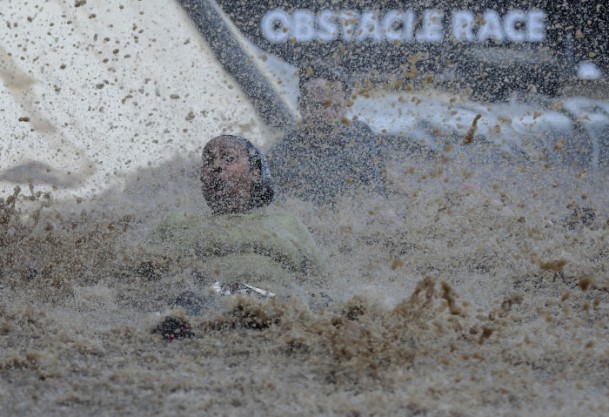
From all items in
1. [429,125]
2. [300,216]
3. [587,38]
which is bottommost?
[300,216]

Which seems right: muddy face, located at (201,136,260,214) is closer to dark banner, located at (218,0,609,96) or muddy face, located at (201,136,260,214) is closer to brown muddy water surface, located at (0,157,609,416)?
brown muddy water surface, located at (0,157,609,416)

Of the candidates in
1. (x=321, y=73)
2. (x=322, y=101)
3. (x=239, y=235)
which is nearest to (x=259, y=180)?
(x=239, y=235)

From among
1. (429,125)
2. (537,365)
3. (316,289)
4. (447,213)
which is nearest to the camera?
(537,365)

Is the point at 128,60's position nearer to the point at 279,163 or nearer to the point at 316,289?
the point at 279,163

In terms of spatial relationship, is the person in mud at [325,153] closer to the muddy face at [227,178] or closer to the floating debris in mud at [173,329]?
the muddy face at [227,178]

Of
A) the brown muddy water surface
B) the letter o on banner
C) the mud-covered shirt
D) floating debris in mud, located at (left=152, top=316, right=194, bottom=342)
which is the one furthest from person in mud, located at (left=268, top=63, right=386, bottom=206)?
A: floating debris in mud, located at (left=152, top=316, right=194, bottom=342)

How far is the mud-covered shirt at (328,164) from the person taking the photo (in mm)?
5445

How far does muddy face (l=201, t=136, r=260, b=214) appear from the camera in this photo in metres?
3.94

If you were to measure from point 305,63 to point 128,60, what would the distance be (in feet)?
3.90

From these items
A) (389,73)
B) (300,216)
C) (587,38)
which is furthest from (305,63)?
(587,38)

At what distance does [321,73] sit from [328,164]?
2.49 feet

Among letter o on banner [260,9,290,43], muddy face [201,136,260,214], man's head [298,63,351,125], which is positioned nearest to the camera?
muddy face [201,136,260,214]

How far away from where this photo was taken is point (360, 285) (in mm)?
4051

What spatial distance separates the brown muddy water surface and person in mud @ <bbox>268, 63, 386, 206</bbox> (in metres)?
0.15
